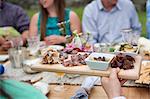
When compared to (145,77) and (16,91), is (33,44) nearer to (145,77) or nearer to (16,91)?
(145,77)

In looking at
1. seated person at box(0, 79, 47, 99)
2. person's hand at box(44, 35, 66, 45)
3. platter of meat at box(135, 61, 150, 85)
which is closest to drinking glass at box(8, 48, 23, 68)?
person's hand at box(44, 35, 66, 45)

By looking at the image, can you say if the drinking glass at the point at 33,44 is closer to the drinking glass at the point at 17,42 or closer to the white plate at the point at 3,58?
the drinking glass at the point at 17,42

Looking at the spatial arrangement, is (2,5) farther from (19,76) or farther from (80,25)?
(19,76)

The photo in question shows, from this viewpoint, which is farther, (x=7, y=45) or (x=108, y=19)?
(x=108, y=19)

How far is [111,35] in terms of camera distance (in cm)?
313

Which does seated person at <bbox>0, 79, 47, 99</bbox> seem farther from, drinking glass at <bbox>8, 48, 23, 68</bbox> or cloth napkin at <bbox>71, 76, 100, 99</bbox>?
drinking glass at <bbox>8, 48, 23, 68</bbox>

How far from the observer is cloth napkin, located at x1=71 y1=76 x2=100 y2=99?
1876 millimetres

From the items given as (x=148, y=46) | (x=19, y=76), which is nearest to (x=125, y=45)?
(x=148, y=46)

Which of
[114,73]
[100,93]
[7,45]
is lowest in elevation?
[100,93]

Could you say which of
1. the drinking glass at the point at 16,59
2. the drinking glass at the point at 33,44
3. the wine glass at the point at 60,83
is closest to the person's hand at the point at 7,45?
the drinking glass at the point at 33,44

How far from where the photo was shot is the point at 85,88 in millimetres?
1955

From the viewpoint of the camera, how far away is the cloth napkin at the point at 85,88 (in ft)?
6.15

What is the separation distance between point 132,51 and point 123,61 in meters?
0.18

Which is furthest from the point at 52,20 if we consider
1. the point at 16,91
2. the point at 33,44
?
the point at 16,91
